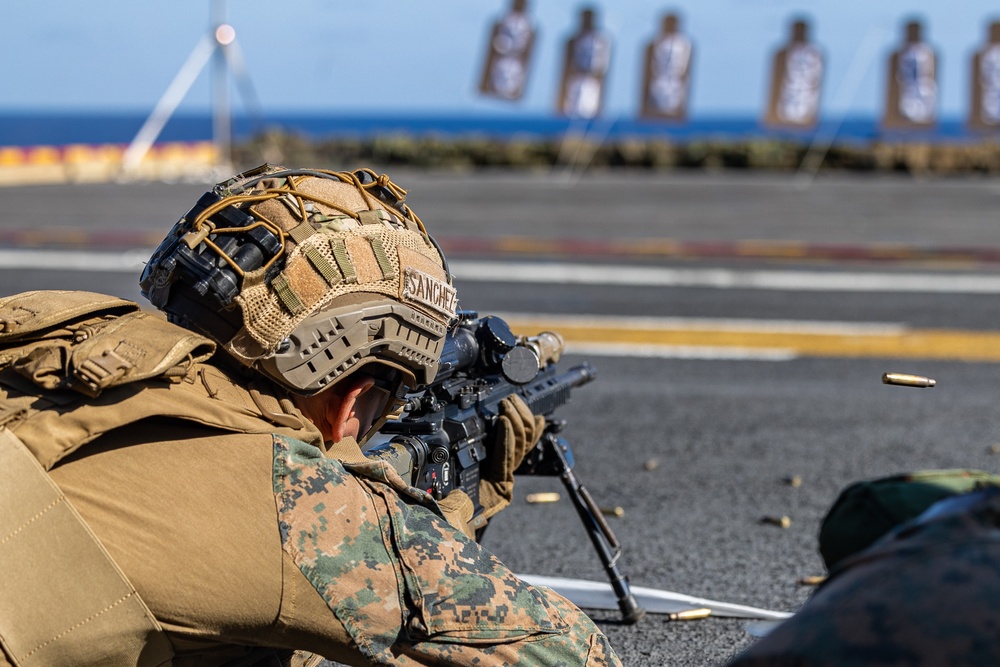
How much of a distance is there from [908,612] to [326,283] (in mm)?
1264

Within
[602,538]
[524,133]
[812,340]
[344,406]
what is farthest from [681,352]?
[524,133]

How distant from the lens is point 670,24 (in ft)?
98.8

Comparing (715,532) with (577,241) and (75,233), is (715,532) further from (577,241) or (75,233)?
(75,233)

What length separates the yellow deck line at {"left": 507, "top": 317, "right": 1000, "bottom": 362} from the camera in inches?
318

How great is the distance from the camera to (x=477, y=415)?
10.0ft

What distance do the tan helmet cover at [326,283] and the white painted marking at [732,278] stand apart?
880cm

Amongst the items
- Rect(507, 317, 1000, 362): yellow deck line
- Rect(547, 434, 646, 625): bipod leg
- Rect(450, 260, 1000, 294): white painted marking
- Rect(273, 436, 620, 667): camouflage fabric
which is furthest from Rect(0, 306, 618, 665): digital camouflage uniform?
Rect(450, 260, 1000, 294): white painted marking

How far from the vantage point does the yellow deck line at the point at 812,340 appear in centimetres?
809

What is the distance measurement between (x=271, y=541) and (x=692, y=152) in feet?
86.0

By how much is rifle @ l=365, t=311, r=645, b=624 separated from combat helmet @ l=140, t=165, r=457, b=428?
1.62 ft

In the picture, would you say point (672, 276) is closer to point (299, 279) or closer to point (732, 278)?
point (732, 278)

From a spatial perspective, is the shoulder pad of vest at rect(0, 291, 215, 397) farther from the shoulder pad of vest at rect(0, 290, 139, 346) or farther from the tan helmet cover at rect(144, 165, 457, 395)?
the tan helmet cover at rect(144, 165, 457, 395)

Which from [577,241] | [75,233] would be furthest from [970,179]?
[75,233]

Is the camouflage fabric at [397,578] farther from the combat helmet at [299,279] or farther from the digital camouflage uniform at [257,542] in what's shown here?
the combat helmet at [299,279]
